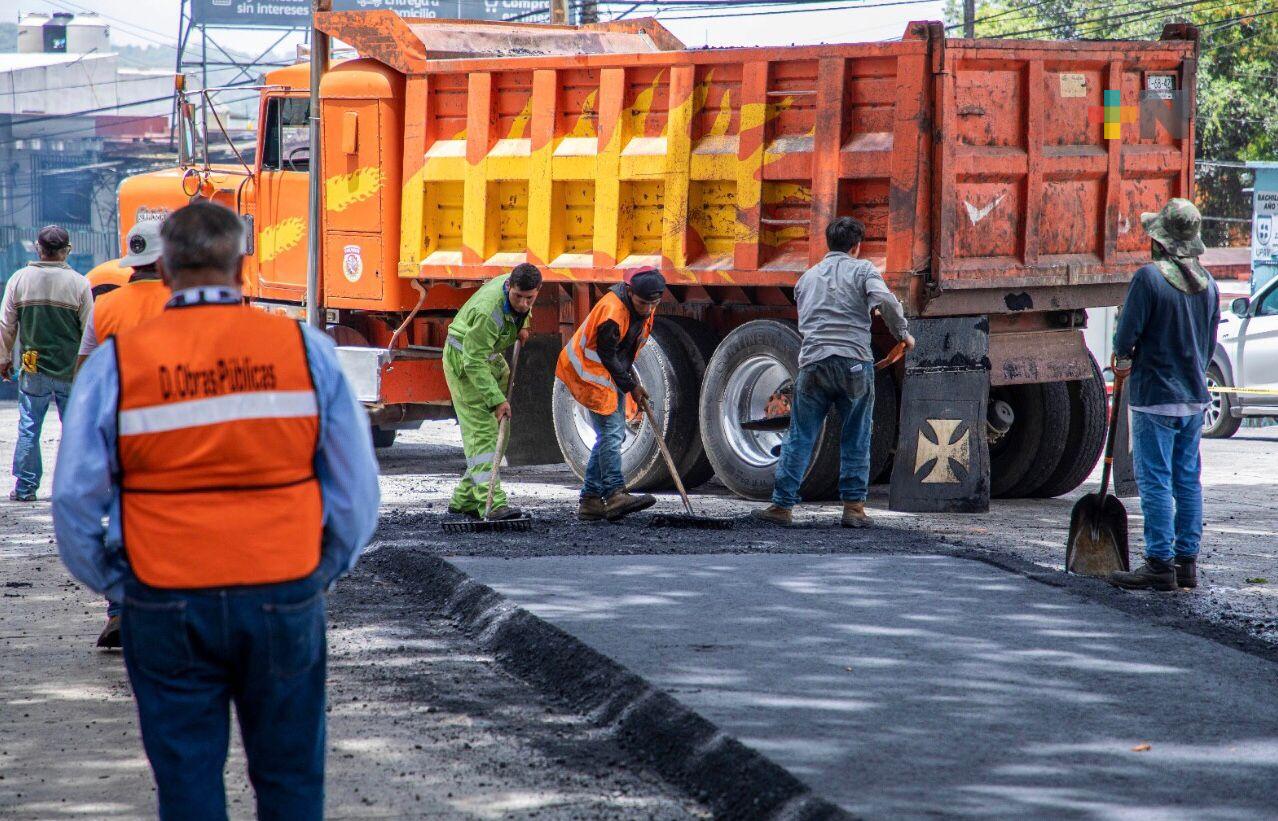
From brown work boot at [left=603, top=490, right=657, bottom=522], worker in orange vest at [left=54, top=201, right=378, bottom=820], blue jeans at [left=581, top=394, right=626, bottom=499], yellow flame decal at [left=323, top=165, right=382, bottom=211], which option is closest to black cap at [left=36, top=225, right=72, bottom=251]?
yellow flame decal at [left=323, top=165, right=382, bottom=211]

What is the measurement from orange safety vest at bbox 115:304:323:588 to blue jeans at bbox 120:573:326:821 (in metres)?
0.05

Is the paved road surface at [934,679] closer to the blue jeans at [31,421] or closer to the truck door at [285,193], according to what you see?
the blue jeans at [31,421]

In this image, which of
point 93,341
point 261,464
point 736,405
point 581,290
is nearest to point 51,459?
point 581,290

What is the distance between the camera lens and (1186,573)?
294 inches

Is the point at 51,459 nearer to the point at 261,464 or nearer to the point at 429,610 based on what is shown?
the point at 429,610

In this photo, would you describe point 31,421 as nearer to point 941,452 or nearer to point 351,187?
point 351,187

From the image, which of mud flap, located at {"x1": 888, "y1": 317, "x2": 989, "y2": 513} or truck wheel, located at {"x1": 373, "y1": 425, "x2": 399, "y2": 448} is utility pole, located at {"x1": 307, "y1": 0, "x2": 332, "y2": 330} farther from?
mud flap, located at {"x1": 888, "y1": 317, "x2": 989, "y2": 513}

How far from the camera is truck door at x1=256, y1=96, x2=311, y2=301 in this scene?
12734 mm

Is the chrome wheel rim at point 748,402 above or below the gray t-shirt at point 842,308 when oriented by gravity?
below

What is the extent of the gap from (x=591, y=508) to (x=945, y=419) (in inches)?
85.7

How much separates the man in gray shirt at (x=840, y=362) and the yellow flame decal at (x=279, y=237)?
4.86 meters

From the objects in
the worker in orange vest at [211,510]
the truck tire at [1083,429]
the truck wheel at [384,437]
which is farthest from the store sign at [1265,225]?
the worker in orange vest at [211,510]

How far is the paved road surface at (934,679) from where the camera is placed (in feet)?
14.0

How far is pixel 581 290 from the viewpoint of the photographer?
11.3m
